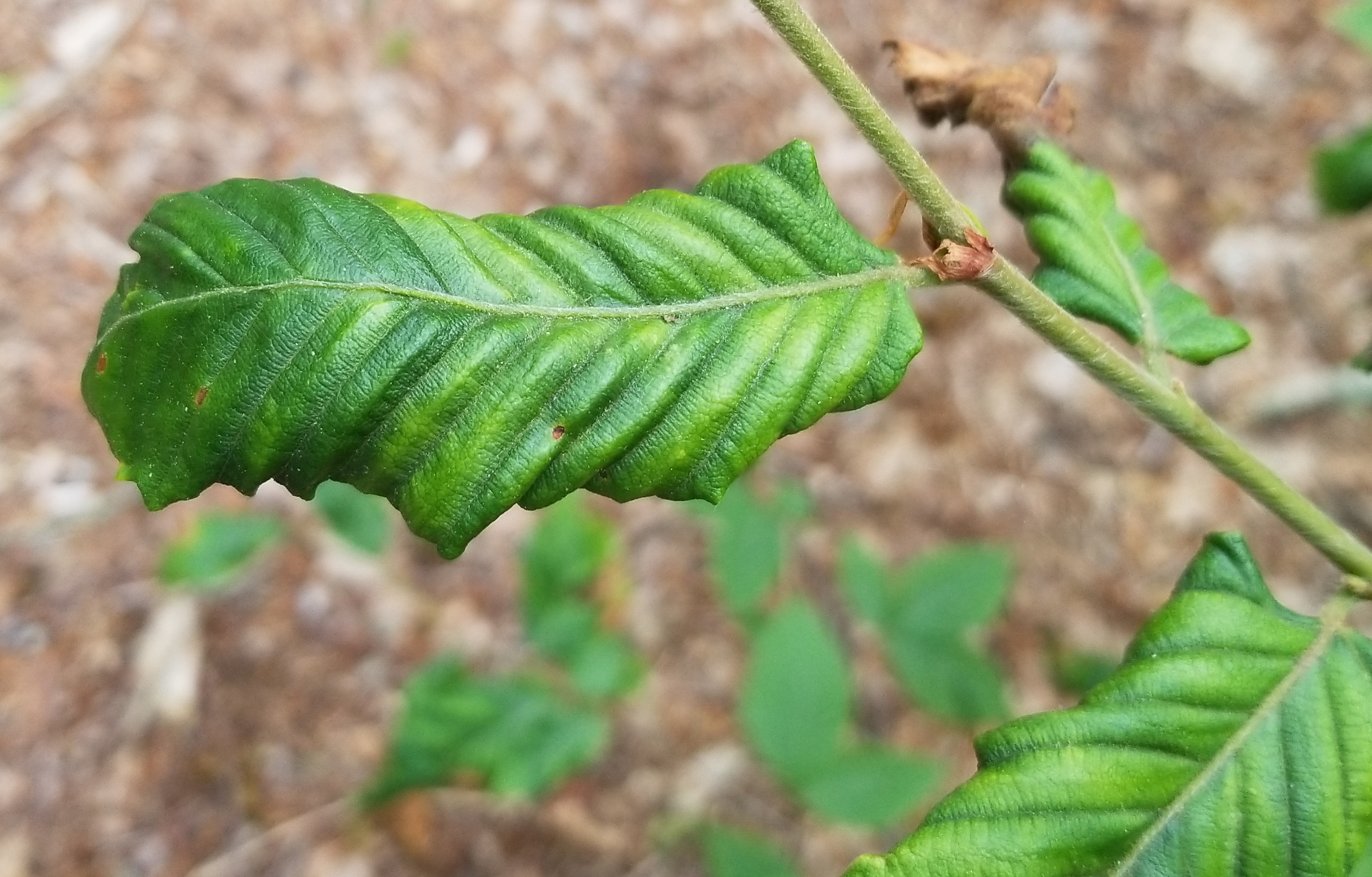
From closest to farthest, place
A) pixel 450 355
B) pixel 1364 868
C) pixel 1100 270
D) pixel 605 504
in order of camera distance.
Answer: pixel 450 355 → pixel 1100 270 → pixel 1364 868 → pixel 605 504

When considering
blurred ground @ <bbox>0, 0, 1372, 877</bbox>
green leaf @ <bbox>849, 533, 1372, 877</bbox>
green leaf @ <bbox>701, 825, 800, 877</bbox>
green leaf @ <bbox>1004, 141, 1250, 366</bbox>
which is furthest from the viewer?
blurred ground @ <bbox>0, 0, 1372, 877</bbox>

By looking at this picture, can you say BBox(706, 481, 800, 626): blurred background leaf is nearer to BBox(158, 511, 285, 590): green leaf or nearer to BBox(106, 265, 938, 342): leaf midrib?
BBox(158, 511, 285, 590): green leaf

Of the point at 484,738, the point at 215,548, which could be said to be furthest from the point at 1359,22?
the point at 215,548

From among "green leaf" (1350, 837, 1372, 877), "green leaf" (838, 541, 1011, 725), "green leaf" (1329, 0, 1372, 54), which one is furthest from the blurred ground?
"green leaf" (1350, 837, 1372, 877)

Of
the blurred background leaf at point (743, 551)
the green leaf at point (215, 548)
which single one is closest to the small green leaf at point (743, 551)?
the blurred background leaf at point (743, 551)

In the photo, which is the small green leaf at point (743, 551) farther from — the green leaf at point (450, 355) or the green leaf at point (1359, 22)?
the green leaf at point (1359, 22)

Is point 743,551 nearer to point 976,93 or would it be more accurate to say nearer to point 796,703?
point 796,703
